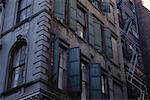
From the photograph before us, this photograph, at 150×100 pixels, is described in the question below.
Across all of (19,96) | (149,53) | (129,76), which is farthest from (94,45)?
(149,53)

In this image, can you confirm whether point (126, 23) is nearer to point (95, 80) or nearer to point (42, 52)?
point (95, 80)

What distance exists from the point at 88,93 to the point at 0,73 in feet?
15.1

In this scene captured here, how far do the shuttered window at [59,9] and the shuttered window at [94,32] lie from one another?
2572mm

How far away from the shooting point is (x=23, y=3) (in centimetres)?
1889

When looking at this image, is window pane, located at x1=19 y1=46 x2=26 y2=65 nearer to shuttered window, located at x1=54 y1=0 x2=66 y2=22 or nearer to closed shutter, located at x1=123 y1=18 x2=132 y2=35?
shuttered window, located at x1=54 y1=0 x2=66 y2=22

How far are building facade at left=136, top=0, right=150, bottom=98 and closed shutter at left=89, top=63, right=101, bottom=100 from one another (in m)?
9.00

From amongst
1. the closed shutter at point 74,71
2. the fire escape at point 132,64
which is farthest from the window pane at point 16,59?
the fire escape at point 132,64

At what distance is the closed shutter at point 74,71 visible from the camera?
15.7 m

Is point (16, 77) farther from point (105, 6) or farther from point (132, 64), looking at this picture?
point (132, 64)

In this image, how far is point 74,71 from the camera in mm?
16031

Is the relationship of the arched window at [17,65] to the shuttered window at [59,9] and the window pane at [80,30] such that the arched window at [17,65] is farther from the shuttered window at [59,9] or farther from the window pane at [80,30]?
the window pane at [80,30]

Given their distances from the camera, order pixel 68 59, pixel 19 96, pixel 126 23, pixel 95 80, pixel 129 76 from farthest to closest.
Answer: pixel 126 23 → pixel 129 76 → pixel 95 80 → pixel 68 59 → pixel 19 96

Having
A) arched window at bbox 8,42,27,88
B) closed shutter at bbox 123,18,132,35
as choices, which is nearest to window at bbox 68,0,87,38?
arched window at bbox 8,42,27,88

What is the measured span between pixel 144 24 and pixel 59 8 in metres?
12.6
